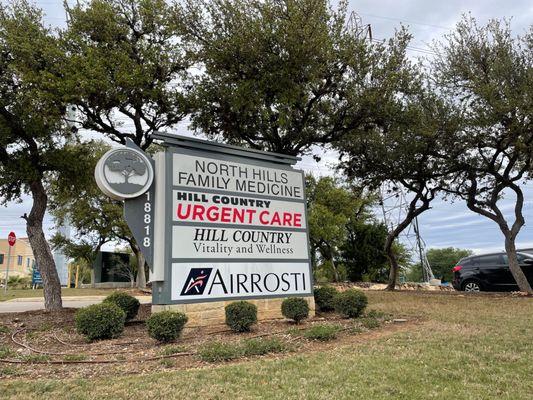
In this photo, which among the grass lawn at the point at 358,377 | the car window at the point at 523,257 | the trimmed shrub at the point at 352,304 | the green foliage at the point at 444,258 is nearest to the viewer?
the grass lawn at the point at 358,377

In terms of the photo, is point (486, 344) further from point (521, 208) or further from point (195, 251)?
point (521, 208)

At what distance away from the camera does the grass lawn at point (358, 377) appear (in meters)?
4.36

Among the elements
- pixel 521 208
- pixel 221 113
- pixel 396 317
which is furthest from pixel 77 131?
pixel 521 208

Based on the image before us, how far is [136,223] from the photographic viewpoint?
27.5 feet

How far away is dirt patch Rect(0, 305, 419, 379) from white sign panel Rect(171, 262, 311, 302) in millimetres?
659

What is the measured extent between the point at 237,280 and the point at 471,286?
10.9 metres

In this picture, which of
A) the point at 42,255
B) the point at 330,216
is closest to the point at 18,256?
the point at 330,216

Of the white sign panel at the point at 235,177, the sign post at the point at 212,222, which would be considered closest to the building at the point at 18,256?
the white sign panel at the point at 235,177

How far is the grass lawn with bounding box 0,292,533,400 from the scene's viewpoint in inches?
172

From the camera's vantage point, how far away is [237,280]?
9.13 meters

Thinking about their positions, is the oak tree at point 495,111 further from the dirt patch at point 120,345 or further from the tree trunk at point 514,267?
the dirt patch at point 120,345

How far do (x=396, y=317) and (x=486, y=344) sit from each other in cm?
302

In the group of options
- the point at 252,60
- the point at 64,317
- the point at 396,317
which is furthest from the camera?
the point at 252,60

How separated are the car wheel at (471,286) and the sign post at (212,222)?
880cm
